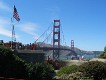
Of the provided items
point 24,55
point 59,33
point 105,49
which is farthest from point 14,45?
point 59,33

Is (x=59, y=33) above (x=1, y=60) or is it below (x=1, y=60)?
above

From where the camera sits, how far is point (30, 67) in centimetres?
2558

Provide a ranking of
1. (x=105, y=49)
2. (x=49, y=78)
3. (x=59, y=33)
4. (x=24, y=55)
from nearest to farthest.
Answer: (x=49, y=78)
(x=24, y=55)
(x=105, y=49)
(x=59, y=33)

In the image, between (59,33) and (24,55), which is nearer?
(24,55)

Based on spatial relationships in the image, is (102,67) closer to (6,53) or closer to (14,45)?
(6,53)

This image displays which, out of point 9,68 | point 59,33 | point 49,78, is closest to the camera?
point 49,78

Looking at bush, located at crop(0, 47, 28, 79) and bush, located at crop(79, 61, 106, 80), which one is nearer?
bush, located at crop(79, 61, 106, 80)

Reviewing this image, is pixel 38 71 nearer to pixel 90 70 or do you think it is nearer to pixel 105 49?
pixel 90 70

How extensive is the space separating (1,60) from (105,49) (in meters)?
32.7

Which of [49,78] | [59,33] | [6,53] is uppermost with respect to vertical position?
[59,33]

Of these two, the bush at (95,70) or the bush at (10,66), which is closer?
the bush at (95,70)

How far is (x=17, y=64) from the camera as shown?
86.9 ft

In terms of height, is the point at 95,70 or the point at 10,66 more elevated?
the point at 10,66

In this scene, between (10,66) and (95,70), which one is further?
(10,66)
